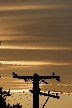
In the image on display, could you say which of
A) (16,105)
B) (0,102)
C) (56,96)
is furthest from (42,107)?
(16,105)

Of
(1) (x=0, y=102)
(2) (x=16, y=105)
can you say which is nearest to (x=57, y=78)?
(1) (x=0, y=102)

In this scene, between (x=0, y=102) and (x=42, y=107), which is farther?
(x=0, y=102)

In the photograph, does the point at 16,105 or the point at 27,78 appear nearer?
the point at 27,78

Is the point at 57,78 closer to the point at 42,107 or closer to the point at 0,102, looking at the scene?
the point at 42,107

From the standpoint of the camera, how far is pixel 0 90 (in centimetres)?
7388

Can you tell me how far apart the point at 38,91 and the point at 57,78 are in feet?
6.41

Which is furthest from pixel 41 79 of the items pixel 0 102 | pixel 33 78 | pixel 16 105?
pixel 16 105

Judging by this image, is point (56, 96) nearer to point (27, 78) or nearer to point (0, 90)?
point (27, 78)

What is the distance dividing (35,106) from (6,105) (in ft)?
52.5

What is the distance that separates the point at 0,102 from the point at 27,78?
11042 mm

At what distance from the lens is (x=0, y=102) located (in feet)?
235

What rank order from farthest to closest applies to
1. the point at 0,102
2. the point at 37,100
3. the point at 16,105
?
1. the point at 16,105
2. the point at 0,102
3. the point at 37,100

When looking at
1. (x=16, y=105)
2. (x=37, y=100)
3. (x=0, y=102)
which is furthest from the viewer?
(x=16, y=105)

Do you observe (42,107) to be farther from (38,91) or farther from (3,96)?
(3,96)
